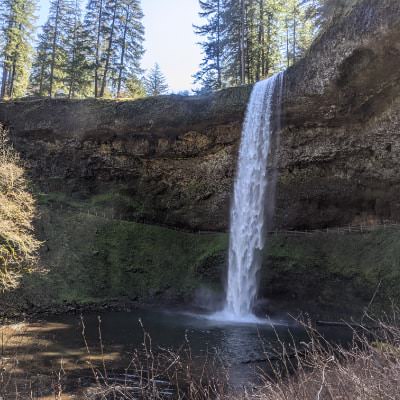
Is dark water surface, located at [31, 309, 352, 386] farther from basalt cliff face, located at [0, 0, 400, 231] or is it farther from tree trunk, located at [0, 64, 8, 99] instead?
tree trunk, located at [0, 64, 8, 99]

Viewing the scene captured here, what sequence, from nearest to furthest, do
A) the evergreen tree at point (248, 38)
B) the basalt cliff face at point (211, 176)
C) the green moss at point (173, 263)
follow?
the basalt cliff face at point (211, 176), the green moss at point (173, 263), the evergreen tree at point (248, 38)

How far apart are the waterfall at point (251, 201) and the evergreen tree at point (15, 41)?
26739 mm

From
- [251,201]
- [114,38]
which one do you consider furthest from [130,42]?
[251,201]

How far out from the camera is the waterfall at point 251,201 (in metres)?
22.6

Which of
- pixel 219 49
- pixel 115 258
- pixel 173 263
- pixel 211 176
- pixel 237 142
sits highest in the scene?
pixel 219 49

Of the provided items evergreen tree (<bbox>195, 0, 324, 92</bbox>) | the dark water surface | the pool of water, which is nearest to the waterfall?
the pool of water

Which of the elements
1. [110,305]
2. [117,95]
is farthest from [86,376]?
[117,95]

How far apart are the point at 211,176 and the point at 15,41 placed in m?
25.5

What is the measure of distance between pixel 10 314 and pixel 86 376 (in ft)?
32.2

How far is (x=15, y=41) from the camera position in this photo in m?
38.8

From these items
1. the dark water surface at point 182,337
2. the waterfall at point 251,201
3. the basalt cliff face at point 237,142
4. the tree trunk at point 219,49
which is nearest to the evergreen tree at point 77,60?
the basalt cliff face at point 237,142

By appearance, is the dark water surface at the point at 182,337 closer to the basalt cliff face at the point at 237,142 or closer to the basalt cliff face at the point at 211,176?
the basalt cliff face at the point at 211,176

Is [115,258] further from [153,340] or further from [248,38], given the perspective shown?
[248,38]

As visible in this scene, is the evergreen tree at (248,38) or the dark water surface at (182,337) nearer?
the dark water surface at (182,337)
